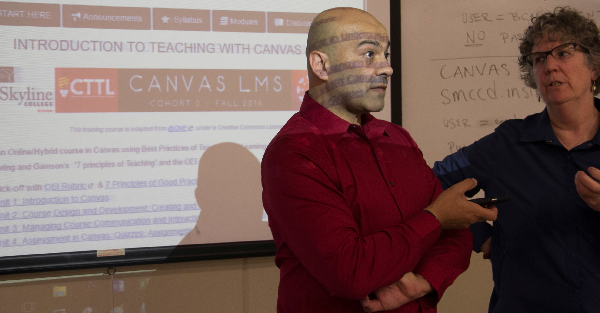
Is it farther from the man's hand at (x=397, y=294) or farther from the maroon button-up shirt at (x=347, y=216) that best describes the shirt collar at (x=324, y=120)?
the man's hand at (x=397, y=294)

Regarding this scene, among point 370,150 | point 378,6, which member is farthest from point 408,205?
point 378,6

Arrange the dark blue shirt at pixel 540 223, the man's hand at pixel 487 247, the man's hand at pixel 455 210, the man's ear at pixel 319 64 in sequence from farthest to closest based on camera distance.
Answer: the man's hand at pixel 487 247
the dark blue shirt at pixel 540 223
the man's ear at pixel 319 64
the man's hand at pixel 455 210

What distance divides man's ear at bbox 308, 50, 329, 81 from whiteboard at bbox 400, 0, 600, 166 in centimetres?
127

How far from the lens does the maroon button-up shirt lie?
3.09 feet

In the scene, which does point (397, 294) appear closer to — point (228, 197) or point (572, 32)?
point (572, 32)

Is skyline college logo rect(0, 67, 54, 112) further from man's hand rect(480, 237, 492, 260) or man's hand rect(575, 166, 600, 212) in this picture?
man's hand rect(575, 166, 600, 212)

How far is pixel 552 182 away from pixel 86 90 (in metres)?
1.88

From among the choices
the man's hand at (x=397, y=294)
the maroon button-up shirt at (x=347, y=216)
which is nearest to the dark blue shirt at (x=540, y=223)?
the maroon button-up shirt at (x=347, y=216)

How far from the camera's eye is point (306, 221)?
3.12ft

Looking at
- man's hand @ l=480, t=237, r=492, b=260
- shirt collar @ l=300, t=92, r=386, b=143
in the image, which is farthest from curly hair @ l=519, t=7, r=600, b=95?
shirt collar @ l=300, t=92, r=386, b=143

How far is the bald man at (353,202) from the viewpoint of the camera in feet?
3.11

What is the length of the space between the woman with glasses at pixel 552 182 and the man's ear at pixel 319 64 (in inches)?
29.1

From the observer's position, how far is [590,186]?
1158mm

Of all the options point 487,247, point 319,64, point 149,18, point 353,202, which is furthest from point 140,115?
point 487,247
